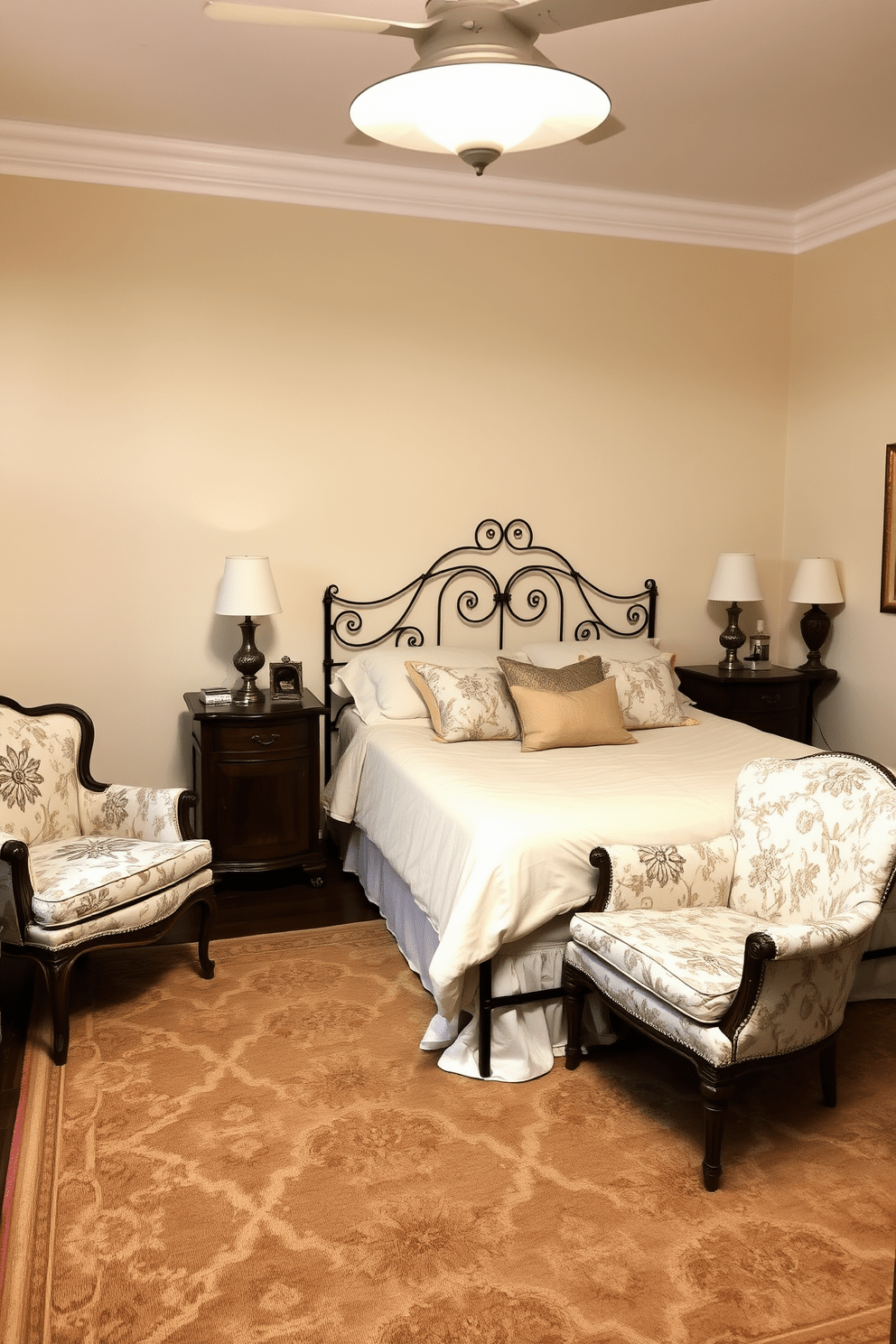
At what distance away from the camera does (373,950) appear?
3.89m

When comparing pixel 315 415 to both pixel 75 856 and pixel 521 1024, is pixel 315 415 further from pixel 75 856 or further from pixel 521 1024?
pixel 521 1024

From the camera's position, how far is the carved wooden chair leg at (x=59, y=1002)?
10.0ft

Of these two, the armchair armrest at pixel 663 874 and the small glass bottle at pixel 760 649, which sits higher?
the small glass bottle at pixel 760 649

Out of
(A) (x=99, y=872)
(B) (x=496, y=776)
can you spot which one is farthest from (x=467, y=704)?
(A) (x=99, y=872)

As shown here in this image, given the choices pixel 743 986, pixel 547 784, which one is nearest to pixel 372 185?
pixel 547 784

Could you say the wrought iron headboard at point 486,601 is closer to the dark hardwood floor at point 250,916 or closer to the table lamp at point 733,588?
the table lamp at point 733,588

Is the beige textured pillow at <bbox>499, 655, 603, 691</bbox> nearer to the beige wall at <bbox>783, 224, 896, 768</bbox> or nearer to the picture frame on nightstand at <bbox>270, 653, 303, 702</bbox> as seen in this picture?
the picture frame on nightstand at <bbox>270, 653, 303, 702</bbox>

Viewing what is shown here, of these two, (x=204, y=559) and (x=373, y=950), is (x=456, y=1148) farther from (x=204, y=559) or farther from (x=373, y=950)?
(x=204, y=559)

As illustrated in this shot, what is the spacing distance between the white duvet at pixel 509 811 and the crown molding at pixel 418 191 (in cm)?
236

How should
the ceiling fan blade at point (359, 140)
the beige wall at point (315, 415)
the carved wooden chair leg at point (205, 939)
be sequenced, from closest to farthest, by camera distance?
the carved wooden chair leg at point (205, 939)
the ceiling fan blade at point (359, 140)
the beige wall at point (315, 415)

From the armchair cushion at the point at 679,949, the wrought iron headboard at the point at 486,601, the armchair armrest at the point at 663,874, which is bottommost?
the armchair cushion at the point at 679,949

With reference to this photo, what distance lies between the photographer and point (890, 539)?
192 inches

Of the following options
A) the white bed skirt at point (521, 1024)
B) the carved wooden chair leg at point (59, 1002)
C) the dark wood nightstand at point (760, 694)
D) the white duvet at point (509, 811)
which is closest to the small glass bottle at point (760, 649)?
the dark wood nightstand at point (760, 694)

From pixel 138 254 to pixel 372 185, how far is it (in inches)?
41.9
